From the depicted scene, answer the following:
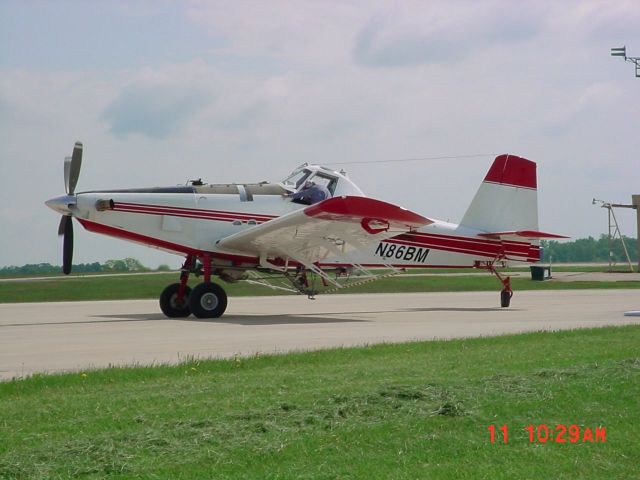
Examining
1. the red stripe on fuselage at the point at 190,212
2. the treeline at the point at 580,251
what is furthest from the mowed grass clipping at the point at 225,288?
the treeline at the point at 580,251

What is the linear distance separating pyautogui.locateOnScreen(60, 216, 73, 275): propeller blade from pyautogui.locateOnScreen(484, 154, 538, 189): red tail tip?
1044 centimetres

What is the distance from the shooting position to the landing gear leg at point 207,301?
18875 mm

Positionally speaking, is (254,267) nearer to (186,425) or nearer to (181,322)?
(181,322)

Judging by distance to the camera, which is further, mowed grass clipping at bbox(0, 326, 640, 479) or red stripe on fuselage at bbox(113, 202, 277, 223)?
red stripe on fuselage at bbox(113, 202, 277, 223)

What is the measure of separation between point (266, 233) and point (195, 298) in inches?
78.4

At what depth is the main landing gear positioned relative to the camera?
18906mm

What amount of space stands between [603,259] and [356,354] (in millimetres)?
106685

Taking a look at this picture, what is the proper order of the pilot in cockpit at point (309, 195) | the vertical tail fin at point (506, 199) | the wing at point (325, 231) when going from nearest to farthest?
the wing at point (325, 231) < the pilot in cockpit at point (309, 195) < the vertical tail fin at point (506, 199)

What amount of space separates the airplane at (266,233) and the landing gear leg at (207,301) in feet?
0.07

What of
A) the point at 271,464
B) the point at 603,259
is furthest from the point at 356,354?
the point at 603,259

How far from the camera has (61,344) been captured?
13.5 m

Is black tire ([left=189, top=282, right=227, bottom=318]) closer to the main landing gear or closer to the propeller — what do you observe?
the main landing gear

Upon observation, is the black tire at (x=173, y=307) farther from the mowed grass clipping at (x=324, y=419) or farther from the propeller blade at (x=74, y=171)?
the mowed grass clipping at (x=324, y=419)

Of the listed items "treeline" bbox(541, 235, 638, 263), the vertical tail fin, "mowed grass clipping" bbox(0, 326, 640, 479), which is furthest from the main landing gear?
"treeline" bbox(541, 235, 638, 263)
